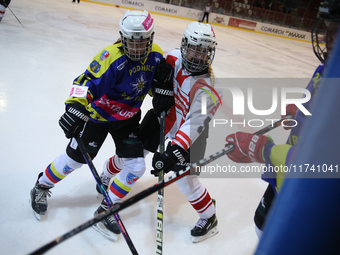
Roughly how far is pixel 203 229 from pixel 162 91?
887 millimetres

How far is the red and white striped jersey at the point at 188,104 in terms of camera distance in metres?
1.50

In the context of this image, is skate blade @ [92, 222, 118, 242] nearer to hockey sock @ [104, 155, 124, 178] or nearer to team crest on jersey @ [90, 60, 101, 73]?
hockey sock @ [104, 155, 124, 178]

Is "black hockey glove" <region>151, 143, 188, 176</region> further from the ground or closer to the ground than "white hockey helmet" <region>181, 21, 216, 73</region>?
closer to the ground

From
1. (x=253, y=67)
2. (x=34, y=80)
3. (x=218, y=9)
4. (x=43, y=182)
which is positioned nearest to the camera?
(x=43, y=182)

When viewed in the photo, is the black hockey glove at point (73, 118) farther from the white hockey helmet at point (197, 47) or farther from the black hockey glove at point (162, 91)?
the white hockey helmet at point (197, 47)

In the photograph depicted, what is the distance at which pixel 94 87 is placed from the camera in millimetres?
1491

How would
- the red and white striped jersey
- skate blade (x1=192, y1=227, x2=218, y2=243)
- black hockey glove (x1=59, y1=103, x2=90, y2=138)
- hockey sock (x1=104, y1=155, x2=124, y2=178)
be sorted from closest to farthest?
1. black hockey glove (x1=59, y1=103, x2=90, y2=138)
2. the red and white striped jersey
3. skate blade (x1=192, y1=227, x2=218, y2=243)
4. hockey sock (x1=104, y1=155, x2=124, y2=178)

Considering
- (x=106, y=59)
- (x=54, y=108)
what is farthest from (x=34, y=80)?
(x=106, y=59)

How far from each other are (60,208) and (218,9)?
1157 centimetres

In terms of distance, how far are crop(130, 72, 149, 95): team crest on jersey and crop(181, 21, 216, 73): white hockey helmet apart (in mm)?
257

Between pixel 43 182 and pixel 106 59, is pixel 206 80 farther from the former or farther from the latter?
pixel 43 182

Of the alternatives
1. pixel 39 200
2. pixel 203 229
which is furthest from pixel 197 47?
pixel 39 200

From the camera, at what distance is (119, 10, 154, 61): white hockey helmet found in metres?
1.42

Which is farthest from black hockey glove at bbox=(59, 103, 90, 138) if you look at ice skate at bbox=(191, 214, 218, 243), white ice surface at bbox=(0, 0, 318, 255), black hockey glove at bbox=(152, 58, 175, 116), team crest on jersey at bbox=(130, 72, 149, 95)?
ice skate at bbox=(191, 214, 218, 243)
